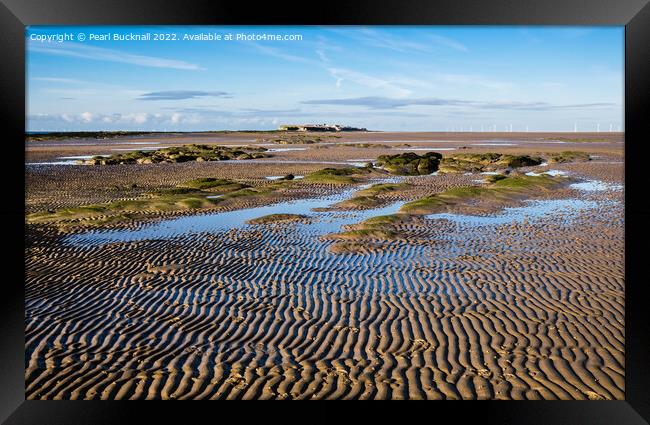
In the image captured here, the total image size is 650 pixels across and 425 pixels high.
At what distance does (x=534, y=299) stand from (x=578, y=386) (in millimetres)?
3600

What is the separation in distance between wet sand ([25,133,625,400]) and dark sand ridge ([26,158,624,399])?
0.11 ft

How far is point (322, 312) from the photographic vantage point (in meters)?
10.1

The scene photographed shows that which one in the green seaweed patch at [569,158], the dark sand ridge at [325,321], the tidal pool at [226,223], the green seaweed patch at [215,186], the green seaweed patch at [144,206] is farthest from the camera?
the green seaweed patch at [569,158]

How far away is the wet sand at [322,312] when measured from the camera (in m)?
7.45

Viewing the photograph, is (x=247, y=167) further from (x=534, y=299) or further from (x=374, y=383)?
(x=374, y=383)

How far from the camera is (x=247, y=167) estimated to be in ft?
134

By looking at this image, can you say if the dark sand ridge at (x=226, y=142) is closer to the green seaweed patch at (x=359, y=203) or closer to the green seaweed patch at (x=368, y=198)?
the green seaweed patch at (x=368, y=198)

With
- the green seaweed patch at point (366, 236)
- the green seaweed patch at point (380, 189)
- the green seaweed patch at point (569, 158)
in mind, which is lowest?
the green seaweed patch at point (366, 236)

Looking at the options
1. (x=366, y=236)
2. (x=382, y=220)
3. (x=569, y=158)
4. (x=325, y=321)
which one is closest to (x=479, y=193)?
(x=382, y=220)

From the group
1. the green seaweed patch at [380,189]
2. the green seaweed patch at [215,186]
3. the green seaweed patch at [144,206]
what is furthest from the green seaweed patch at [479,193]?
the green seaweed patch at [215,186]

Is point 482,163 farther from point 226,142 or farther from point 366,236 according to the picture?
point 226,142

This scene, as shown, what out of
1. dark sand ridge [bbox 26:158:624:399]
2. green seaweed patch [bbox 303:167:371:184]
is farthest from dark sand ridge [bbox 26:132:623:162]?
dark sand ridge [bbox 26:158:624:399]
